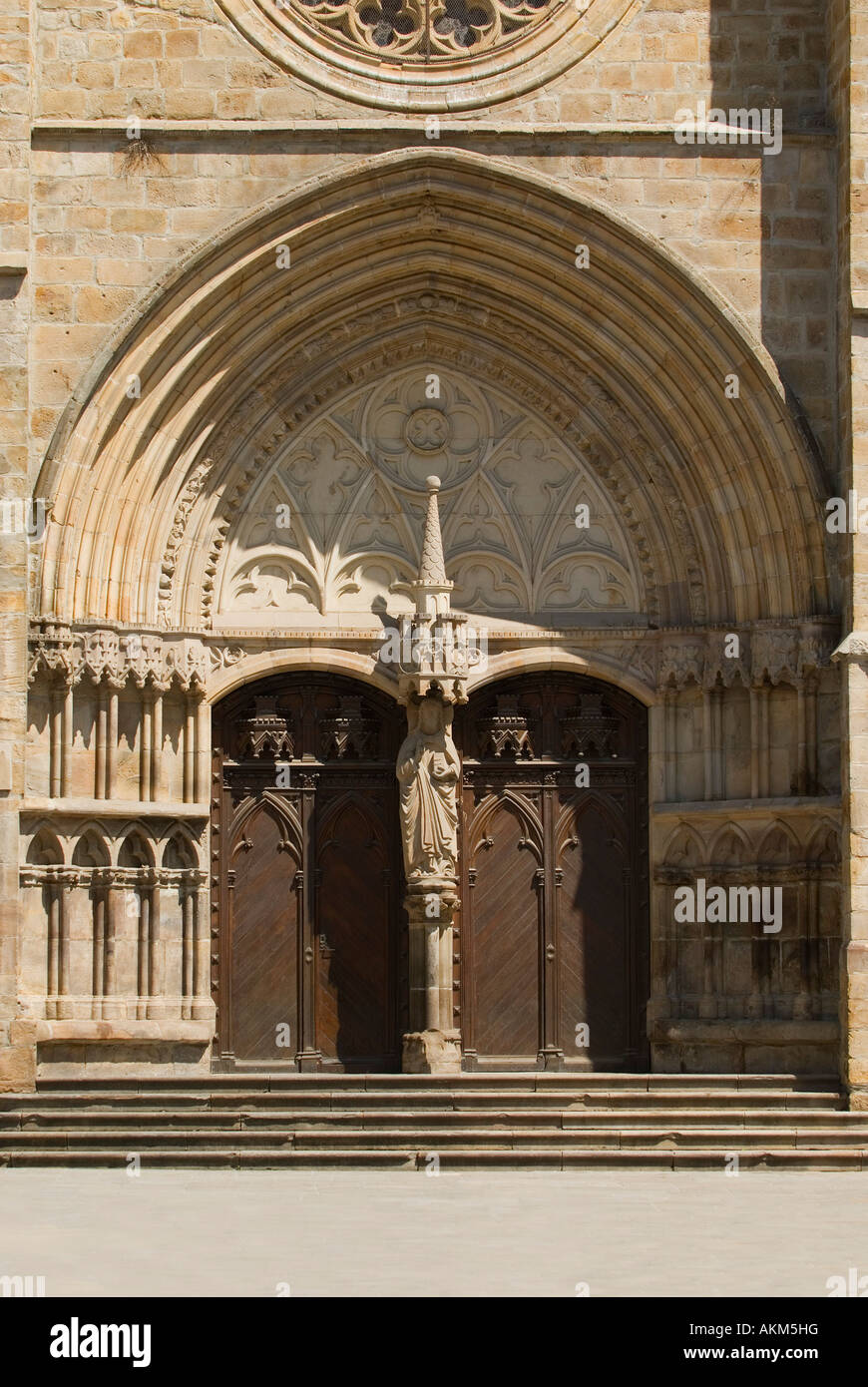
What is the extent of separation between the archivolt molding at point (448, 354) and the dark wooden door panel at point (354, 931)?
5.68 feet

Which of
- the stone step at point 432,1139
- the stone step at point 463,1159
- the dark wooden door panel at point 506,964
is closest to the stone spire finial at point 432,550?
the dark wooden door panel at point 506,964

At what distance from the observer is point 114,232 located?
1692 cm

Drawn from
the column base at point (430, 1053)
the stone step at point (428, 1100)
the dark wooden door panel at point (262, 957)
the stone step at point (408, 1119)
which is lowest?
the stone step at point (408, 1119)

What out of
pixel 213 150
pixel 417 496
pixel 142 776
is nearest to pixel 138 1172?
pixel 142 776

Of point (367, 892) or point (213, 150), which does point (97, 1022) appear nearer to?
point (367, 892)

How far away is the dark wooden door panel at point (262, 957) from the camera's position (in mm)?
17547

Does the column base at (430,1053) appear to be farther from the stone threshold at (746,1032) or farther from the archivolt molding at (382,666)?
the archivolt molding at (382,666)

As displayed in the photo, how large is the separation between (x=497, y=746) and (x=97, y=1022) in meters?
3.34

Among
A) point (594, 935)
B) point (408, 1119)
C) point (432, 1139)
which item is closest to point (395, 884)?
point (594, 935)

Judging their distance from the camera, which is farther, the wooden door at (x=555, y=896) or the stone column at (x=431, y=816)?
the wooden door at (x=555, y=896)

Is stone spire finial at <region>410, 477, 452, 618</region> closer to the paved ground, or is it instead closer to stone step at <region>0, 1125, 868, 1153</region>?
stone step at <region>0, 1125, 868, 1153</region>

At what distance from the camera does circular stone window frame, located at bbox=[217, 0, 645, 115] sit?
56.4 ft

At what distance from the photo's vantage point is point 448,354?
18.0 meters

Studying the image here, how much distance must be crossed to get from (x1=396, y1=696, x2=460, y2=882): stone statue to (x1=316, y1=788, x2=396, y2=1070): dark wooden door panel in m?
0.39
